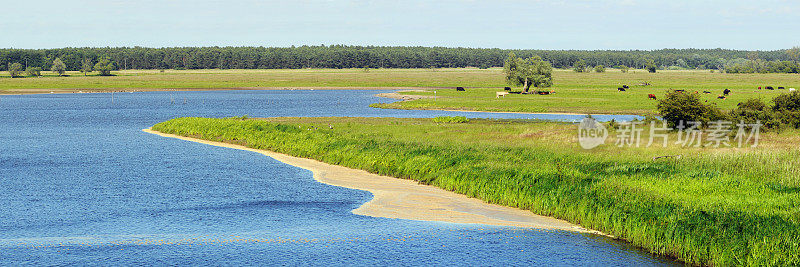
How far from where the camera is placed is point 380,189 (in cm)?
4484

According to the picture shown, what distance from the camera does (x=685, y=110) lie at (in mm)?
64938

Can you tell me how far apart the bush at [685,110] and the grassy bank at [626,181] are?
19.0 feet

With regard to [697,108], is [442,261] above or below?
below

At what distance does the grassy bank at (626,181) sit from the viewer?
2791cm

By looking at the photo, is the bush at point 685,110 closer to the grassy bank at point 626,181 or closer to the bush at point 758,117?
the bush at point 758,117

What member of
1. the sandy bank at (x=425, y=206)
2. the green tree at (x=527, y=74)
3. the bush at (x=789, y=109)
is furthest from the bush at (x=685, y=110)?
the green tree at (x=527, y=74)

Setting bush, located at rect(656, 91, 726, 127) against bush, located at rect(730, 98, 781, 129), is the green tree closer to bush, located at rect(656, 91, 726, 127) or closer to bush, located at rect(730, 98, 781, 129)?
bush, located at rect(656, 91, 726, 127)

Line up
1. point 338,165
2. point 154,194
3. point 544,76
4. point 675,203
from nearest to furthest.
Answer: point 675,203
point 154,194
point 338,165
point 544,76

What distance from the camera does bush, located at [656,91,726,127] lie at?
213 ft

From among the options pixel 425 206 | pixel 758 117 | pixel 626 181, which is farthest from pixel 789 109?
pixel 425 206

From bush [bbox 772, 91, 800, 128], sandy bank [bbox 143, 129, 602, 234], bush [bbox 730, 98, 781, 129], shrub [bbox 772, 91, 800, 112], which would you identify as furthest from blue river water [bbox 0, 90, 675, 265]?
shrub [bbox 772, 91, 800, 112]

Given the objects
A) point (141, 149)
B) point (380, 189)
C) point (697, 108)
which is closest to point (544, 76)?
point (697, 108)

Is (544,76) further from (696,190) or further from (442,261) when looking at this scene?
(442,261)

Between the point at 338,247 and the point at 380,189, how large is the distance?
14510mm
